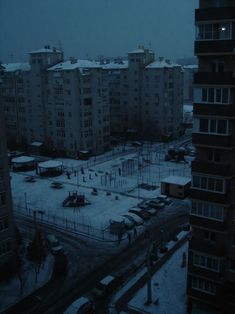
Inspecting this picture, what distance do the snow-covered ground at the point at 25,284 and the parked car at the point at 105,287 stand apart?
311 cm

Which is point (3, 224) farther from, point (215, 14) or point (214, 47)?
point (215, 14)

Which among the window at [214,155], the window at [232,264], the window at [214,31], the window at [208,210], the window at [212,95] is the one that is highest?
the window at [214,31]

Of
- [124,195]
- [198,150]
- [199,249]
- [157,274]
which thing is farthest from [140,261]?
[124,195]

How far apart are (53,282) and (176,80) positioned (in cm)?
4657

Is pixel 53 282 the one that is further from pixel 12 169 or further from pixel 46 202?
pixel 12 169

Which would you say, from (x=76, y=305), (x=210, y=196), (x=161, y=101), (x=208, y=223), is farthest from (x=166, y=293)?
(x=161, y=101)

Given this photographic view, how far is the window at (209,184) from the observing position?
14749 millimetres

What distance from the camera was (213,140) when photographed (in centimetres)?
1450

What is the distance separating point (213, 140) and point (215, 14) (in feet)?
15.4

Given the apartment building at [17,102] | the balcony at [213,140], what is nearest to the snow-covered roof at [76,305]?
the balcony at [213,140]

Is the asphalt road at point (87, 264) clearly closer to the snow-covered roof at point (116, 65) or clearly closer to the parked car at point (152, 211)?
the parked car at point (152, 211)

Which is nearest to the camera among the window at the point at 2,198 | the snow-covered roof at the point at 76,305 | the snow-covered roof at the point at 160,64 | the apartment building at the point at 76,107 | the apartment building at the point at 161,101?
the snow-covered roof at the point at 76,305

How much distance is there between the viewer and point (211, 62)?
46.8 ft

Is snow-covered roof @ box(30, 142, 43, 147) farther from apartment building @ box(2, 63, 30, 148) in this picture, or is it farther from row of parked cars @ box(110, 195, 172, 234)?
row of parked cars @ box(110, 195, 172, 234)
